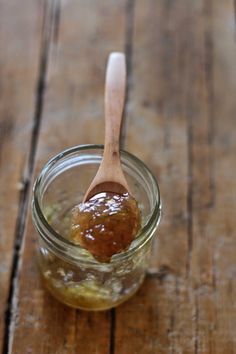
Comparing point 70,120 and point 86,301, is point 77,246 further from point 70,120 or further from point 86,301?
point 70,120

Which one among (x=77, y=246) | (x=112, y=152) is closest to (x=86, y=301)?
(x=77, y=246)

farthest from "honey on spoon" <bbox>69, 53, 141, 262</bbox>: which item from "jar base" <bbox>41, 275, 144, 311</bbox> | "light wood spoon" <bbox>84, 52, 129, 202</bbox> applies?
"jar base" <bbox>41, 275, 144, 311</bbox>

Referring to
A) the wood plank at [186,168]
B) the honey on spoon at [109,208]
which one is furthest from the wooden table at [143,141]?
the honey on spoon at [109,208]

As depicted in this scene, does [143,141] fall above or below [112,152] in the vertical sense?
above

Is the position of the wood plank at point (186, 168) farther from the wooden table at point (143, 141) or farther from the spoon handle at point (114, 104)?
the spoon handle at point (114, 104)

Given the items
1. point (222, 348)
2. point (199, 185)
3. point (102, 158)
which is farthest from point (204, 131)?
point (222, 348)

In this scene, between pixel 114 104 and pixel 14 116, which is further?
pixel 14 116

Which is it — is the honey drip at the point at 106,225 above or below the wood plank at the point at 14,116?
below
